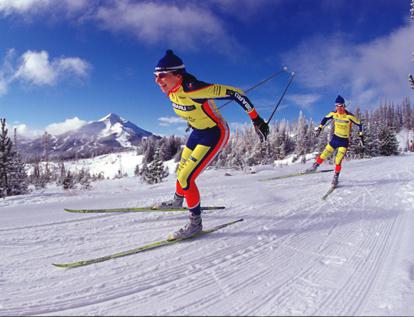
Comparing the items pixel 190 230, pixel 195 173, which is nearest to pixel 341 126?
pixel 195 173

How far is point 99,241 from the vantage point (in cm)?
367

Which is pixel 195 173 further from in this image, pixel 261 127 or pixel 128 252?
pixel 128 252

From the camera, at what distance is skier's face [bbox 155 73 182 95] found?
3.87 m

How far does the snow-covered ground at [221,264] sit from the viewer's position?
2.12m

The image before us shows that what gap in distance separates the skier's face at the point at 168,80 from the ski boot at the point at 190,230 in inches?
78.3

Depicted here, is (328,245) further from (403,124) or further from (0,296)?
(403,124)

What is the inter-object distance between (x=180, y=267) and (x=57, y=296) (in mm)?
1157

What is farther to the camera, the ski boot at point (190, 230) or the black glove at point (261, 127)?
the black glove at point (261, 127)

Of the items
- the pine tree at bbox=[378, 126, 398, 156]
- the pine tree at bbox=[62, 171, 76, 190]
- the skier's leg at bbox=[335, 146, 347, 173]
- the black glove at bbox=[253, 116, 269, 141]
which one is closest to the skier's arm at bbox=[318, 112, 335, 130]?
the skier's leg at bbox=[335, 146, 347, 173]

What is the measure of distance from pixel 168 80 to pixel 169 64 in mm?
228

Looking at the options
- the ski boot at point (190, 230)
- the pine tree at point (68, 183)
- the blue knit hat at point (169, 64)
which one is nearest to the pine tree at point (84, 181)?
the pine tree at point (68, 183)

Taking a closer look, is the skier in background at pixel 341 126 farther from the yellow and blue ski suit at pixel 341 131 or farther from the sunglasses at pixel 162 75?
the sunglasses at pixel 162 75

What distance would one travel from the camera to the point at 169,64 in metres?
3.82

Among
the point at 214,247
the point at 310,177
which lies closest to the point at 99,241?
the point at 214,247
